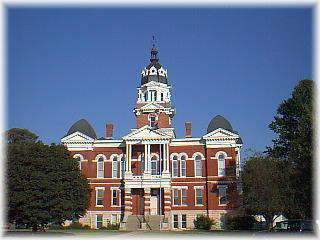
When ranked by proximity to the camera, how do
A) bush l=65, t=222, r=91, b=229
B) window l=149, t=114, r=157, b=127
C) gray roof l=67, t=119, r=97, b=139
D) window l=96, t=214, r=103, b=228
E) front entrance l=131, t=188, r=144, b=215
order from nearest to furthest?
bush l=65, t=222, r=91, b=229
front entrance l=131, t=188, r=144, b=215
window l=96, t=214, r=103, b=228
gray roof l=67, t=119, r=97, b=139
window l=149, t=114, r=157, b=127

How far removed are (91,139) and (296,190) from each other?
2501 centimetres

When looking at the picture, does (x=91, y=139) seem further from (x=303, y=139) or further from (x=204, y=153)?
(x=303, y=139)

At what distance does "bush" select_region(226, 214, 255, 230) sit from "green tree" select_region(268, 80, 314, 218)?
7.84 meters

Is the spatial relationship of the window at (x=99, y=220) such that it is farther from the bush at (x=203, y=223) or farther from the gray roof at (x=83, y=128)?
the bush at (x=203, y=223)

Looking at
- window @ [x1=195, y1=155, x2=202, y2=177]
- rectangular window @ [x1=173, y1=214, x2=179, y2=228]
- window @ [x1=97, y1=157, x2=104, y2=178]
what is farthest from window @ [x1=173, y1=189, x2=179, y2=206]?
window @ [x1=97, y1=157, x2=104, y2=178]

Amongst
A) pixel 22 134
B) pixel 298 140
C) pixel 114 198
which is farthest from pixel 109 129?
pixel 298 140

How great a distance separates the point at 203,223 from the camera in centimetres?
5019

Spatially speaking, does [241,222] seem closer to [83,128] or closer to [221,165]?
[221,165]

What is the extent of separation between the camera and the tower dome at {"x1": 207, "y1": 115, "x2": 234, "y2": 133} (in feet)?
181

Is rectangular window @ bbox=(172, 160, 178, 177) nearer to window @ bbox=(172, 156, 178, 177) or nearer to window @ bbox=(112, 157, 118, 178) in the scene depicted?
window @ bbox=(172, 156, 178, 177)

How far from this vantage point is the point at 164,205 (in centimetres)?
5197

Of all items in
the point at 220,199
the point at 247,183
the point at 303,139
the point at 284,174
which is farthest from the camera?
the point at 220,199

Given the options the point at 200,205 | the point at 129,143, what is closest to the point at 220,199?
the point at 200,205

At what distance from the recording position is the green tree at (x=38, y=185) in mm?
35938
